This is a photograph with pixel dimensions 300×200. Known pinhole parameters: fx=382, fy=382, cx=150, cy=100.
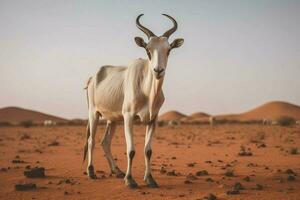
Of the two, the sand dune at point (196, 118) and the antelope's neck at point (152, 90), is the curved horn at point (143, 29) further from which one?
the sand dune at point (196, 118)

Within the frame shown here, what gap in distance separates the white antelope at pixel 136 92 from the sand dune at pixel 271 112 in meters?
113

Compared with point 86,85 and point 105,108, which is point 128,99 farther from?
point 86,85

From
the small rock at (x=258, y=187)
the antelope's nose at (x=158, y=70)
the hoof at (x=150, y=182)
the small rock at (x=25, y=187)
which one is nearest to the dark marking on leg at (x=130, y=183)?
the hoof at (x=150, y=182)

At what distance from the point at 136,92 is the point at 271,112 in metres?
125

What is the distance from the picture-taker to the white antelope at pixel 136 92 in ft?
26.9

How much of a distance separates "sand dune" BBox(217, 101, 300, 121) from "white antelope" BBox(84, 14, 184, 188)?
112640mm

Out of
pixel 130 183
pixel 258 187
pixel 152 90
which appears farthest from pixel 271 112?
pixel 130 183

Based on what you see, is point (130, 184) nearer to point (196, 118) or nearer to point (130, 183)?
point (130, 183)

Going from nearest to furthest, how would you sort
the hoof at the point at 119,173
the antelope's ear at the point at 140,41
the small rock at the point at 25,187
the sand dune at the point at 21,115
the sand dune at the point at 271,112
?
the small rock at the point at 25,187
the antelope's ear at the point at 140,41
the hoof at the point at 119,173
the sand dune at the point at 271,112
the sand dune at the point at 21,115

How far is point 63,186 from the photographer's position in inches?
340

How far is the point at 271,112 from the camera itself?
127 meters

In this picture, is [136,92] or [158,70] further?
[136,92]

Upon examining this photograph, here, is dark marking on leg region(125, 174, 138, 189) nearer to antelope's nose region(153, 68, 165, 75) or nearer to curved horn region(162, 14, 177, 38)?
antelope's nose region(153, 68, 165, 75)

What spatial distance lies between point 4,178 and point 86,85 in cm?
346
